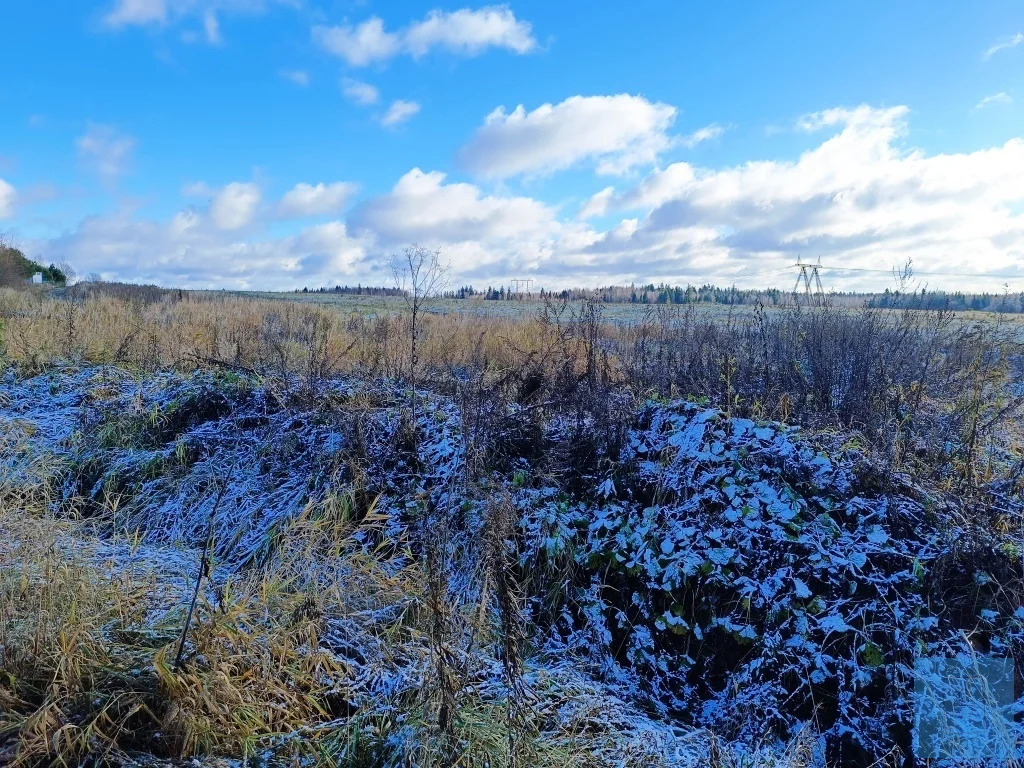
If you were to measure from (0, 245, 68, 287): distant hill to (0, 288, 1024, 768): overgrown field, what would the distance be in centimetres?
2395

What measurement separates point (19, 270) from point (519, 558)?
32.9 metres

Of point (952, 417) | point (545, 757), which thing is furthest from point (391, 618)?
point (952, 417)

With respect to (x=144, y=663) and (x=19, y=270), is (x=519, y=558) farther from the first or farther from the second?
(x=19, y=270)

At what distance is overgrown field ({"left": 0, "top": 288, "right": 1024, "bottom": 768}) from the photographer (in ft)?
8.39

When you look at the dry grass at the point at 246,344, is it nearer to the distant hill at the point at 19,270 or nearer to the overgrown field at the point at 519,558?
the overgrown field at the point at 519,558

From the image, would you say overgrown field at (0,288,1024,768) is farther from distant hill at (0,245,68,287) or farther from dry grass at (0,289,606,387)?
distant hill at (0,245,68,287)

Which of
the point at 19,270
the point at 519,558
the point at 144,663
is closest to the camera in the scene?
the point at 144,663

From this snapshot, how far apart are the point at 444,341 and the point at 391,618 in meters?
6.07

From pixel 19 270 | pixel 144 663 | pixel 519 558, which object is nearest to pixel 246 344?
pixel 519 558

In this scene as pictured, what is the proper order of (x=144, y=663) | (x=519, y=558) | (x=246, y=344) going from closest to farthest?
(x=144, y=663)
(x=519, y=558)
(x=246, y=344)

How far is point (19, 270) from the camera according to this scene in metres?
26.5

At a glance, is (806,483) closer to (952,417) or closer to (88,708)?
(952,417)

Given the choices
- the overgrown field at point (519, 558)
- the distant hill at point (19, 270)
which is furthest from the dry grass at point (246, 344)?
the distant hill at point (19, 270)

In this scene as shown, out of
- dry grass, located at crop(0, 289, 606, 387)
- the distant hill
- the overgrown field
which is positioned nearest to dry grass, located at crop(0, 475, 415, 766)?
the overgrown field
